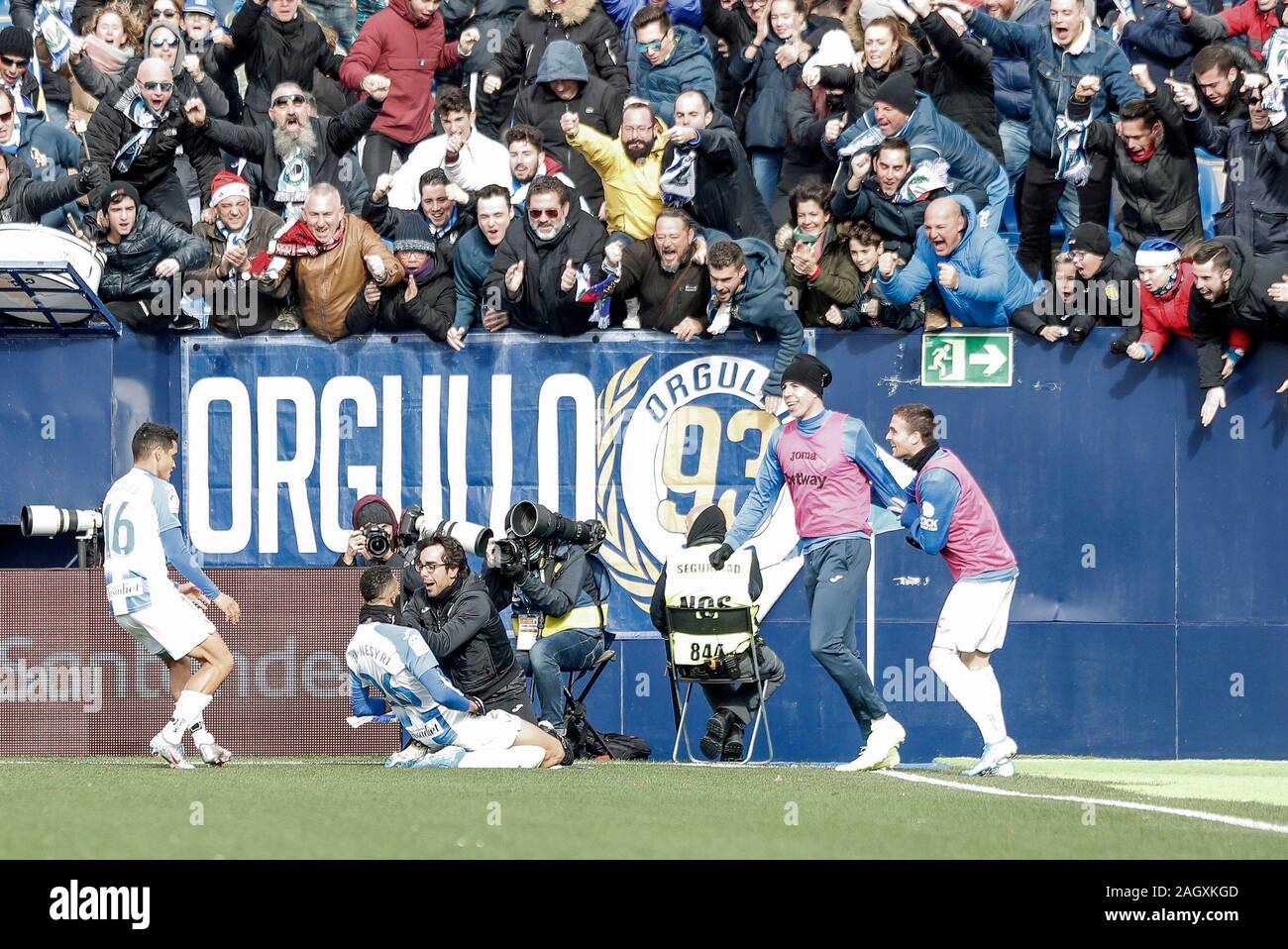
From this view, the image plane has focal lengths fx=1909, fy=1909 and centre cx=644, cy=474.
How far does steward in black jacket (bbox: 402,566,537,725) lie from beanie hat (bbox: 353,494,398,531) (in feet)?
5.78

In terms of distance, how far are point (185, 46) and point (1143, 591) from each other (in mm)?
8326

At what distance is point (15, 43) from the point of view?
14383 millimetres

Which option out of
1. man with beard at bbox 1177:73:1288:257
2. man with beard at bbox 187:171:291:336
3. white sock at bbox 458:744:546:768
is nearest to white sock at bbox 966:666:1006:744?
white sock at bbox 458:744:546:768

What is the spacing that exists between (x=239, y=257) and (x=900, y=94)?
4.78 meters

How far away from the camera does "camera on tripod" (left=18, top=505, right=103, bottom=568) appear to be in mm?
12602

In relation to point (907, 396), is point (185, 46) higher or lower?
higher

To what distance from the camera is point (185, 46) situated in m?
14.8

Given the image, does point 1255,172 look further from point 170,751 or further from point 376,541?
point 170,751

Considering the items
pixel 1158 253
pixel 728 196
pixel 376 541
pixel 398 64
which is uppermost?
pixel 398 64

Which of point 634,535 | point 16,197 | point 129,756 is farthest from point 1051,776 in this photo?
point 16,197

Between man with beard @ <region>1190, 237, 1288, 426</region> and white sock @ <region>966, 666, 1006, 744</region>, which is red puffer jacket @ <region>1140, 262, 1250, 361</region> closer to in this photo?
man with beard @ <region>1190, 237, 1288, 426</region>

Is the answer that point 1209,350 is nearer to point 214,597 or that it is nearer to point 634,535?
point 634,535

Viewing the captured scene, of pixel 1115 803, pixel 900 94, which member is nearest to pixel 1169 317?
pixel 900 94

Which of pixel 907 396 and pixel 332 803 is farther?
pixel 907 396
